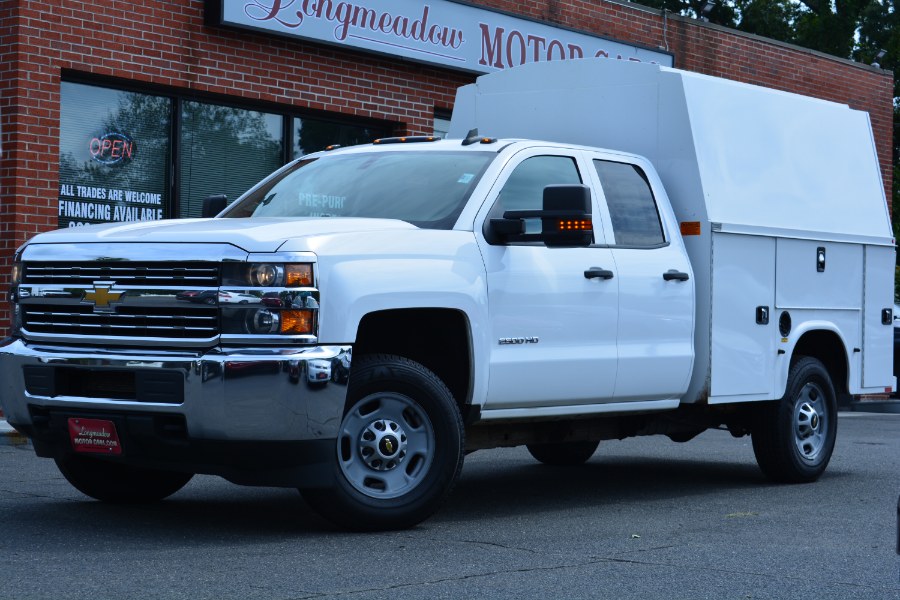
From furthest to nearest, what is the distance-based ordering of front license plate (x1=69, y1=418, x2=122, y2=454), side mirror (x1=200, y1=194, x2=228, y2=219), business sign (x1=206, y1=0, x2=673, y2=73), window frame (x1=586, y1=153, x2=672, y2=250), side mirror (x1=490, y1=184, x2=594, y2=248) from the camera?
business sign (x1=206, y1=0, x2=673, y2=73) → side mirror (x1=200, y1=194, x2=228, y2=219) → window frame (x1=586, y1=153, x2=672, y2=250) → side mirror (x1=490, y1=184, x2=594, y2=248) → front license plate (x1=69, y1=418, x2=122, y2=454)

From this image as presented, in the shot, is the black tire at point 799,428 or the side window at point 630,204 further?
the black tire at point 799,428

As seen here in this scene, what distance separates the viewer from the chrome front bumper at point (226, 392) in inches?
260

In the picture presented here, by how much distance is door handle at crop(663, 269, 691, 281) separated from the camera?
28.8 ft

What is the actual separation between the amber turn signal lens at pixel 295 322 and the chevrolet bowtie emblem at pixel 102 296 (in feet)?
2.80

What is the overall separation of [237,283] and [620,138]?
3.70 meters

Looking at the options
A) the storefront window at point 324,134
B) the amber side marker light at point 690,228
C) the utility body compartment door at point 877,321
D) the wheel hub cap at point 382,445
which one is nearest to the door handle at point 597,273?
the amber side marker light at point 690,228

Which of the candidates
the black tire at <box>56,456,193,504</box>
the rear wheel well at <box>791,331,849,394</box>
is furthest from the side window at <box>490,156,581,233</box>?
the rear wheel well at <box>791,331,849,394</box>

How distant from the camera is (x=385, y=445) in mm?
7160

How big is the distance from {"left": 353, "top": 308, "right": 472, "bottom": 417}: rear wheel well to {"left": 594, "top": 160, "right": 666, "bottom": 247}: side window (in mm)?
1456

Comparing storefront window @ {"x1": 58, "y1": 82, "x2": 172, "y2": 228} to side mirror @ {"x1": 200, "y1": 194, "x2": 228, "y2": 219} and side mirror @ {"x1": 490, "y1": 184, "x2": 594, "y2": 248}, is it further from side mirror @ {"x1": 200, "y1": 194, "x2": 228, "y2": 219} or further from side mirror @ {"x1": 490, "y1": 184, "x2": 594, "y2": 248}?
side mirror @ {"x1": 490, "y1": 184, "x2": 594, "y2": 248}

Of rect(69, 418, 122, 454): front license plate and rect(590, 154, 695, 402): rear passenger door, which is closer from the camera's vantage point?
rect(69, 418, 122, 454): front license plate

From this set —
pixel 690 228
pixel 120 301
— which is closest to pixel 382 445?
pixel 120 301

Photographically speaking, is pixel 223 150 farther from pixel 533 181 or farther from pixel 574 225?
pixel 574 225

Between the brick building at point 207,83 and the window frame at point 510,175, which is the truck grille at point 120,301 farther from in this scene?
the brick building at point 207,83
